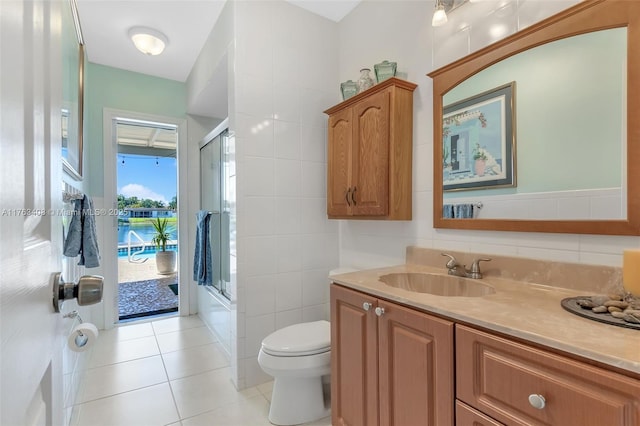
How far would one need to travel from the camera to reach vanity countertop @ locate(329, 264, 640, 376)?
70 centimetres

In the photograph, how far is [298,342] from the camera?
5.52 ft

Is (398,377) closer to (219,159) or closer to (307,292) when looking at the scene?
(307,292)

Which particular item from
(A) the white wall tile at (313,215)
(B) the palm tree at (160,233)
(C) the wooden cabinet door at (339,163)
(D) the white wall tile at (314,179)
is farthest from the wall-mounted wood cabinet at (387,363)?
(B) the palm tree at (160,233)

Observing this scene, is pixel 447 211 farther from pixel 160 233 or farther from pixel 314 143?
pixel 160 233

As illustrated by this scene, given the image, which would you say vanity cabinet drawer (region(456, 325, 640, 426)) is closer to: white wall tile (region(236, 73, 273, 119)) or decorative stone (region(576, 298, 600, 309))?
decorative stone (region(576, 298, 600, 309))

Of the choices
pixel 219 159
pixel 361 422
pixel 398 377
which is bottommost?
pixel 361 422

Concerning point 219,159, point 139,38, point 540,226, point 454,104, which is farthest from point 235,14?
point 540,226

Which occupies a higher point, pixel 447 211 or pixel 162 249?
pixel 447 211

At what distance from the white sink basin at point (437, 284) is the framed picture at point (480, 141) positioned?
471mm

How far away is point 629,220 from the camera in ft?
3.47

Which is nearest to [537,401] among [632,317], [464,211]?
[632,317]

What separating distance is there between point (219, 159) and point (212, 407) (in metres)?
2.03

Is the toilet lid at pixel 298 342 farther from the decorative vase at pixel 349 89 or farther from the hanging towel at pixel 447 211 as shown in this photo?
the decorative vase at pixel 349 89

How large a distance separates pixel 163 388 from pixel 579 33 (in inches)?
113
